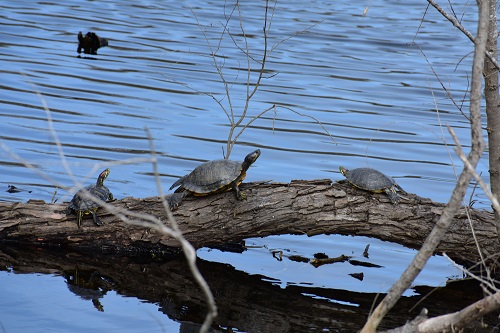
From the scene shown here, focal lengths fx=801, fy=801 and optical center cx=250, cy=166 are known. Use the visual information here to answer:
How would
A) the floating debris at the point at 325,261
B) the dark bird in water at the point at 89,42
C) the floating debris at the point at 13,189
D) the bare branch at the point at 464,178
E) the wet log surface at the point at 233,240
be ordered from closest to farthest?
the bare branch at the point at 464,178
the wet log surface at the point at 233,240
the floating debris at the point at 325,261
the floating debris at the point at 13,189
the dark bird in water at the point at 89,42

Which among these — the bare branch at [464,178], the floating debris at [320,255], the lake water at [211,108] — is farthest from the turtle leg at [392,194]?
the bare branch at [464,178]

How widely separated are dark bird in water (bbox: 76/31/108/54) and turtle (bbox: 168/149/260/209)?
9176mm

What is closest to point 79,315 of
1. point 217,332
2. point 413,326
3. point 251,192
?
point 217,332

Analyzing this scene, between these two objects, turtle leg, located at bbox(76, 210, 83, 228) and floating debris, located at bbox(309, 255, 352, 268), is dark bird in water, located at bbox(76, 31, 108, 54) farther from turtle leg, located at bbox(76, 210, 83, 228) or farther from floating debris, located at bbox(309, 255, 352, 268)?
floating debris, located at bbox(309, 255, 352, 268)

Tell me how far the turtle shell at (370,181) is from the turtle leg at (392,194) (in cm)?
3

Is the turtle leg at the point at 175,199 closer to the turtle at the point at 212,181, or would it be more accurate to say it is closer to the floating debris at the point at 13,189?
the turtle at the point at 212,181

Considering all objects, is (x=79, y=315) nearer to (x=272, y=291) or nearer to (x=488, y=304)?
(x=272, y=291)

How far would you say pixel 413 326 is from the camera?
3.85m

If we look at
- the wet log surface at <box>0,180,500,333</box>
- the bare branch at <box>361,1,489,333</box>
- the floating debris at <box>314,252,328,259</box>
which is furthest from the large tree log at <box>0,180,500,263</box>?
the bare branch at <box>361,1,489,333</box>

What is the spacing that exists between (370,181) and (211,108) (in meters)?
5.62

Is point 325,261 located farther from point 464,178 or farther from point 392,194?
point 464,178

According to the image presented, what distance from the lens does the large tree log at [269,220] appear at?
5.71 meters

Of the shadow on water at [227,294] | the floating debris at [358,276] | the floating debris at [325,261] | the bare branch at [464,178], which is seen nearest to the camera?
the bare branch at [464,178]

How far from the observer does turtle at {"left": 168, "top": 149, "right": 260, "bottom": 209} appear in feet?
19.1
